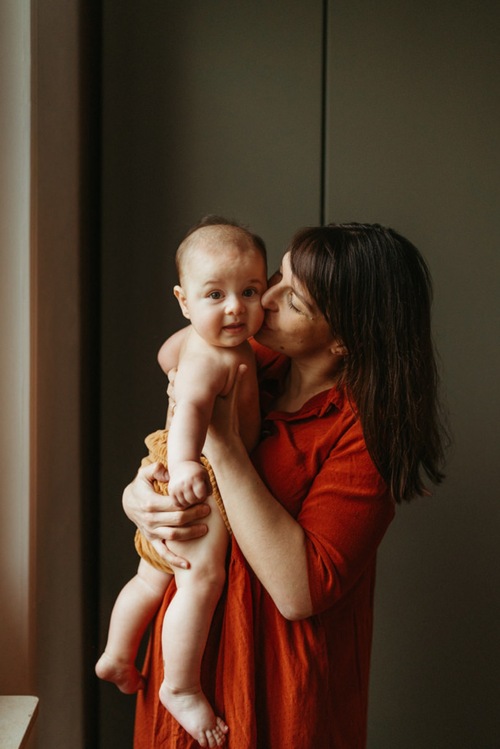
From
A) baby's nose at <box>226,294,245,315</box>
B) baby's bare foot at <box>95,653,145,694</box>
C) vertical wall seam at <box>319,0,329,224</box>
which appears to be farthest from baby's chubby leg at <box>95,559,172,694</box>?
vertical wall seam at <box>319,0,329,224</box>

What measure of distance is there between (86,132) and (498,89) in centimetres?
111

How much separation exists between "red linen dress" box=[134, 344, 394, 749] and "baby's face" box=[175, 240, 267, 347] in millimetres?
222

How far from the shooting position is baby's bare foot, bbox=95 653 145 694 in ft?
5.03

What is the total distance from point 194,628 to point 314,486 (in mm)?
335

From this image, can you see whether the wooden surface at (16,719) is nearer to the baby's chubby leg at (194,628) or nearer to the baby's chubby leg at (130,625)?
the baby's chubby leg at (130,625)

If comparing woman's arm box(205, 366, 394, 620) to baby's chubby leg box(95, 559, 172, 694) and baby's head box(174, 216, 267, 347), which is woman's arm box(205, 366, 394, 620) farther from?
baby's chubby leg box(95, 559, 172, 694)

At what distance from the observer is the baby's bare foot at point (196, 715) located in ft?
4.55

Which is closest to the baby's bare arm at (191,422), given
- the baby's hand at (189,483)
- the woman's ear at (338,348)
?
the baby's hand at (189,483)

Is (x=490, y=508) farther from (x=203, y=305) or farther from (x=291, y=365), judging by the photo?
(x=203, y=305)

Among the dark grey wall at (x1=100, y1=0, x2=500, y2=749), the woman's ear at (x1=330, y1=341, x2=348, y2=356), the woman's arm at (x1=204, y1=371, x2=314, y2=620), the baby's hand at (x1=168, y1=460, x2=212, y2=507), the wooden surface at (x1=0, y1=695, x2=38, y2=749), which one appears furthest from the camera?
the dark grey wall at (x1=100, y1=0, x2=500, y2=749)

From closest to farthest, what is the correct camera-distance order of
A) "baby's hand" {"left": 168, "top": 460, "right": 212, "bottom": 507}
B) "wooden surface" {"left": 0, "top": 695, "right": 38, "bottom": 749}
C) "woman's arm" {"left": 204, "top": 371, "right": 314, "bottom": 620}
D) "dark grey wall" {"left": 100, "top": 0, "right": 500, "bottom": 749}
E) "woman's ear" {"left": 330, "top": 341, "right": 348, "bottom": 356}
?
"baby's hand" {"left": 168, "top": 460, "right": 212, "bottom": 507}
"woman's arm" {"left": 204, "top": 371, "right": 314, "bottom": 620}
"woman's ear" {"left": 330, "top": 341, "right": 348, "bottom": 356}
"wooden surface" {"left": 0, "top": 695, "right": 38, "bottom": 749}
"dark grey wall" {"left": 100, "top": 0, "right": 500, "bottom": 749}

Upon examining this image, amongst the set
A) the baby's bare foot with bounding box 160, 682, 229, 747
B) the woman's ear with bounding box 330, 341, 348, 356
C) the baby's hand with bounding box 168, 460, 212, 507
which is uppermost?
the woman's ear with bounding box 330, 341, 348, 356

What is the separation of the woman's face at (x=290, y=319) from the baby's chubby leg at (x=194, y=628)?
33 centimetres

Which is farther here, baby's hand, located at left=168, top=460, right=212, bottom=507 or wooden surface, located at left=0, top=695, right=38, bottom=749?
wooden surface, located at left=0, top=695, right=38, bottom=749
